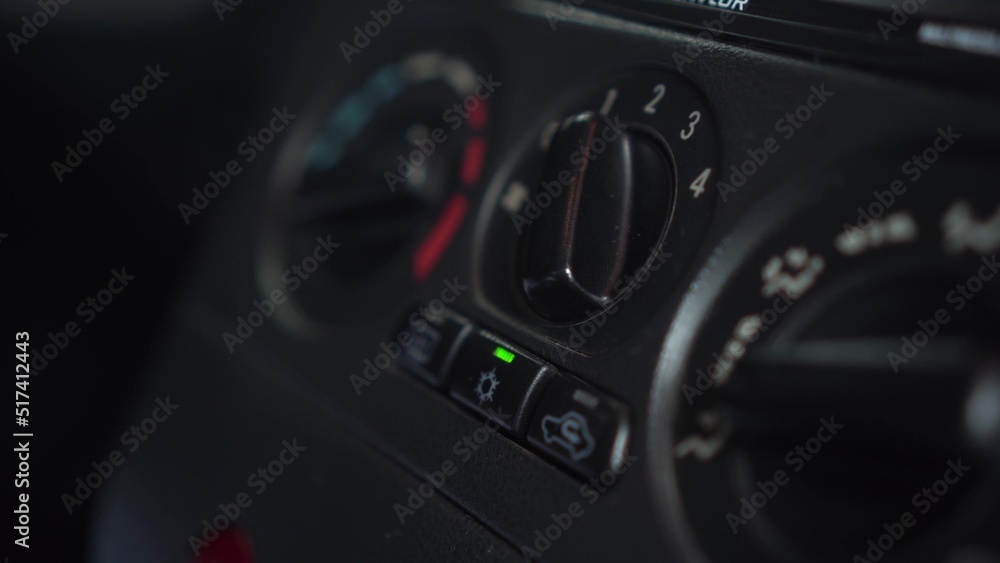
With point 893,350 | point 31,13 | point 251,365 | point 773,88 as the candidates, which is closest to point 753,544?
point 893,350

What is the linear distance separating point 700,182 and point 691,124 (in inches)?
1.5

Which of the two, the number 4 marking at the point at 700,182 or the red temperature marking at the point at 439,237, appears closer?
the number 4 marking at the point at 700,182

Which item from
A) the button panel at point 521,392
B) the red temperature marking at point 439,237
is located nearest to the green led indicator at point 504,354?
the button panel at point 521,392

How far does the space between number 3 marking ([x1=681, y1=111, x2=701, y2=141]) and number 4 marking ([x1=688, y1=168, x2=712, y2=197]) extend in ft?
0.09

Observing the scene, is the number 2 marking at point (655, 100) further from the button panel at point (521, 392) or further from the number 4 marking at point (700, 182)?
the button panel at point (521, 392)

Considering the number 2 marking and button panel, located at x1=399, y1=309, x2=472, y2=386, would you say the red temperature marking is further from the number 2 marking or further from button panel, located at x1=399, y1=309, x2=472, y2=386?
the number 2 marking

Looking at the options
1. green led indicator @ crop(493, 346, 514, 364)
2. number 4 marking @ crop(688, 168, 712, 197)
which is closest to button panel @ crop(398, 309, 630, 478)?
green led indicator @ crop(493, 346, 514, 364)

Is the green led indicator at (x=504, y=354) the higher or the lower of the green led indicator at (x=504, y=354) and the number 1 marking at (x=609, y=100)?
the lower

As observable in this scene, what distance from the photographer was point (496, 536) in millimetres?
525

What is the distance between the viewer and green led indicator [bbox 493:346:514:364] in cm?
53

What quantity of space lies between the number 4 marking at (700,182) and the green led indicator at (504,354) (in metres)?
0.15

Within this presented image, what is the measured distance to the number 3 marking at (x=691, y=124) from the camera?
19.6 inches

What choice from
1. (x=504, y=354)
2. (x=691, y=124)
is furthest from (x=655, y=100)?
(x=504, y=354)

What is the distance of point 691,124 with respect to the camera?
499 mm
